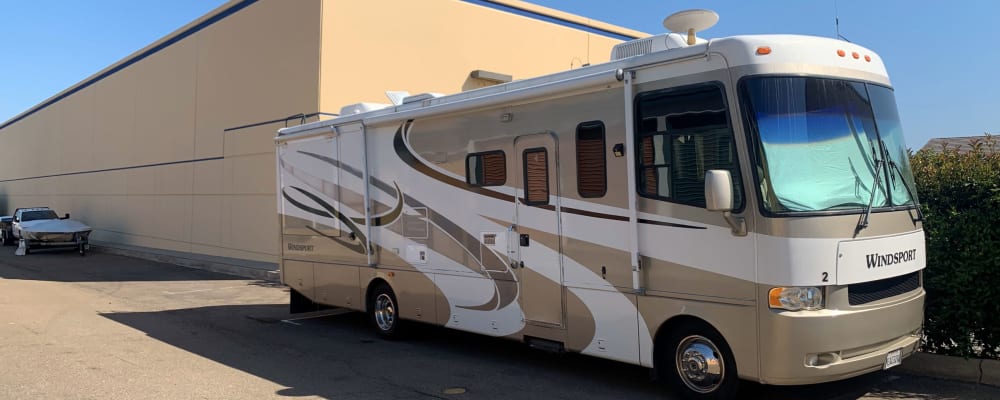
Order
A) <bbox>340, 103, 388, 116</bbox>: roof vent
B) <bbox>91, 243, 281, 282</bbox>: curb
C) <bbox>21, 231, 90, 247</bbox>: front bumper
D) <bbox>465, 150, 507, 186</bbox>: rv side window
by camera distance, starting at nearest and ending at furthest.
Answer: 1. <bbox>465, 150, 507, 186</bbox>: rv side window
2. <bbox>340, 103, 388, 116</bbox>: roof vent
3. <bbox>91, 243, 281, 282</bbox>: curb
4. <bbox>21, 231, 90, 247</bbox>: front bumper

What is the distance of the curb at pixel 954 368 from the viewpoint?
661cm

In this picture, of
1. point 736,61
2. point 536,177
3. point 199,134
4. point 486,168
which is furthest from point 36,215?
point 736,61

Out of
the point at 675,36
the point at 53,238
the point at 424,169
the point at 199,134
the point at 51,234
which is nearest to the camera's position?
the point at 675,36

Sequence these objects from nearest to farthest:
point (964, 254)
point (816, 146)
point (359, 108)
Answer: point (816, 146) → point (964, 254) → point (359, 108)

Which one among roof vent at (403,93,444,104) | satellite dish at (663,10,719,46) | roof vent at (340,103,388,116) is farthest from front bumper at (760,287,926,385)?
roof vent at (340,103,388,116)

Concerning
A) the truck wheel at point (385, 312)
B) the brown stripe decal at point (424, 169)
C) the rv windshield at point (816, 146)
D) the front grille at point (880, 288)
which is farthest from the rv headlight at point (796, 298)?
the truck wheel at point (385, 312)

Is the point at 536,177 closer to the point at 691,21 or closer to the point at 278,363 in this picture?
the point at 691,21

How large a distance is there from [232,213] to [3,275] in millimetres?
5470

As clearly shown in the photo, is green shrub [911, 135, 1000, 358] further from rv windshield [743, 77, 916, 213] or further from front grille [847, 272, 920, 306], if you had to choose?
rv windshield [743, 77, 916, 213]

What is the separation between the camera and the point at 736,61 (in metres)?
5.69

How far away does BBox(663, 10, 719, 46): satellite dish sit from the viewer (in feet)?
23.3

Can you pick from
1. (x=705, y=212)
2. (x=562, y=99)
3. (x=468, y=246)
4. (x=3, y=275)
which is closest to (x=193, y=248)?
(x=3, y=275)

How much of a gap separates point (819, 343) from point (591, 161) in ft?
8.04

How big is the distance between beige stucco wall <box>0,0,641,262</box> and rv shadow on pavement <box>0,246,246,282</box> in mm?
1434
